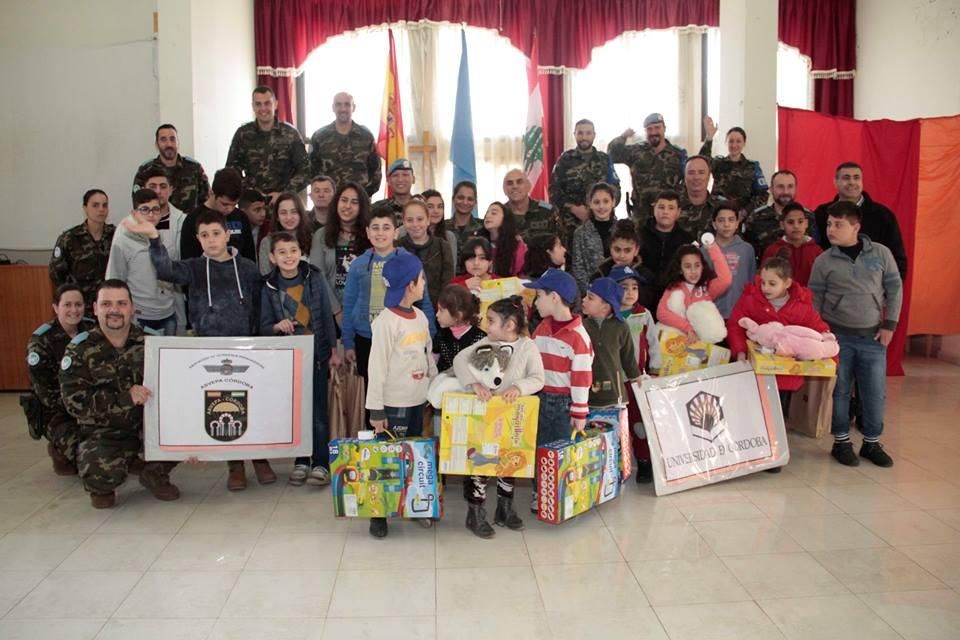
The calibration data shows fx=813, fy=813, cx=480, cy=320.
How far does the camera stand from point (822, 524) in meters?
3.61

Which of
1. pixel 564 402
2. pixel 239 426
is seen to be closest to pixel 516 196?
pixel 564 402

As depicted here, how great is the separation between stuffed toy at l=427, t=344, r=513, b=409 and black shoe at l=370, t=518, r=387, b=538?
0.56 meters

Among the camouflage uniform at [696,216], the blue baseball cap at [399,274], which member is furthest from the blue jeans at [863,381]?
the blue baseball cap at [399,274]

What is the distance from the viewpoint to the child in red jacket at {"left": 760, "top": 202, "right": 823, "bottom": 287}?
507 centimetres

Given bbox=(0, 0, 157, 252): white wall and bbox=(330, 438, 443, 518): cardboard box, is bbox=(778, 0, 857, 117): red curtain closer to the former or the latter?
bbox=(0, 0, 157, 252): white wall

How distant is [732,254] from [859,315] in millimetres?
814

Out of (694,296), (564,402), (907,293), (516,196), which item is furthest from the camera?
(907,293)

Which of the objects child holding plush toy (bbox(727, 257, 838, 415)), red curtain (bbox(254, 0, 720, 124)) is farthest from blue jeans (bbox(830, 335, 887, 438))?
red curtain (bbox(254, 0, 720, 124))

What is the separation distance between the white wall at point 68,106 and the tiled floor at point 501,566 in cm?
326

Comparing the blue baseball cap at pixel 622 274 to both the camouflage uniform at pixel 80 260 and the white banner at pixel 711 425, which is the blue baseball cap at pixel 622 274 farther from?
the camouflage uniform at pixel 80 260

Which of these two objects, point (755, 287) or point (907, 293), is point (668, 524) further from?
point (907, 293)

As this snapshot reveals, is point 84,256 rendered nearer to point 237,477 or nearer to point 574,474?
point 237,477

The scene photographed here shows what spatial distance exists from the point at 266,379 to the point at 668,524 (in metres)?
2.05

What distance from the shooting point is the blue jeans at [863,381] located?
4500mm
